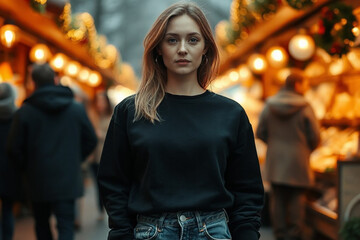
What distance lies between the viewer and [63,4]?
9516mm

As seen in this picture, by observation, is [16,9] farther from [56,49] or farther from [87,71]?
[87,71]

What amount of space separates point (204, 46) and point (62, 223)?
9.34ft

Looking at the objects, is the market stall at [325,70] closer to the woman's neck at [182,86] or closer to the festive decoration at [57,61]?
the woman's neck at [182,86]

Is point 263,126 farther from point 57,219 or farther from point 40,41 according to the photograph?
point 40,41

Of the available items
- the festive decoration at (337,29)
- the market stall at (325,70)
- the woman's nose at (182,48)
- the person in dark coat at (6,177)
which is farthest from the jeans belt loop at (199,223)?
the festive decoration at (337,29)

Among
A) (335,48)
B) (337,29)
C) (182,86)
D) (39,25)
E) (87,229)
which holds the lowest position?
(87,229)

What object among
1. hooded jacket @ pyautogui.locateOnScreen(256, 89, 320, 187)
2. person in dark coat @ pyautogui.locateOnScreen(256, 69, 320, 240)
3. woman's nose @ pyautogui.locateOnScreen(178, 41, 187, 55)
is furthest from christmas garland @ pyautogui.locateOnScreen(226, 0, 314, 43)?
woman's nose @ pyautogui.locateOnScreen(178, 41, 187, 55)

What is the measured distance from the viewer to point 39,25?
9.94 metres

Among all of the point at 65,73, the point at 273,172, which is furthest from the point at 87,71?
the point at 273,172

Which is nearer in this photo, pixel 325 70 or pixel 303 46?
pixel 303 46

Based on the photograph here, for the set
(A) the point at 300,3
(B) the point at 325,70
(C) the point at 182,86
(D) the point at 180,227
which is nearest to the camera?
(D) the point at 180,227

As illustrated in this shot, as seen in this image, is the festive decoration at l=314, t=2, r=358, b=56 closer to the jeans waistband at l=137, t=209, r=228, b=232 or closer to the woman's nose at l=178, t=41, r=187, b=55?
the woman's nose at l=178, t=41, r=187, b=55

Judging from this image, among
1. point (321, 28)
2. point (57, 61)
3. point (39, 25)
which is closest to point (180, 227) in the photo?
point (321, 28)

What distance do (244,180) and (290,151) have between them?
4.36 m
